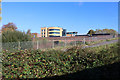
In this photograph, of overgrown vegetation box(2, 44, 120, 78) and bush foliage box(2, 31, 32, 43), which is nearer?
overgrown vegetation box(2, 44, 120, 78)

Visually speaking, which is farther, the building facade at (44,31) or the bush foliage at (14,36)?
the building facade at (44,31)

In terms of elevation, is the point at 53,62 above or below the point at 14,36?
below

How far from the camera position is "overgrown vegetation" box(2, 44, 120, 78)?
5.35 metres

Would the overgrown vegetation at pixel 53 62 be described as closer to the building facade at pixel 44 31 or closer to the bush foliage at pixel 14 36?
the bush foliage at pixel 14 36

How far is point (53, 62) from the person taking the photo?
18.7ft

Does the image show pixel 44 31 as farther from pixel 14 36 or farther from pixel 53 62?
pixel 53 62

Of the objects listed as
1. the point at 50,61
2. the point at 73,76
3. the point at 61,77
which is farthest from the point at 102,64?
the point at 50,61

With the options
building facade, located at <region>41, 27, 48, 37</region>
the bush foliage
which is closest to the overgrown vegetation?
the bush foliage

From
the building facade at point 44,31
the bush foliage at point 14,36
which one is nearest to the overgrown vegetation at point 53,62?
the bush foliage at point 14,36

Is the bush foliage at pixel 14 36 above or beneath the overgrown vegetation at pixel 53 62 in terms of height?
above

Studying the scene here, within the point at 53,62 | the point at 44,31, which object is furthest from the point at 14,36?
the point at 44,31

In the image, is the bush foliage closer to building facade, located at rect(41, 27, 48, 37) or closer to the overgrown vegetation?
the overgrown vegetation

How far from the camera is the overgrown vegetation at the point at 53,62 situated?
211 inches

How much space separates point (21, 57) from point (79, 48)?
2.72m
